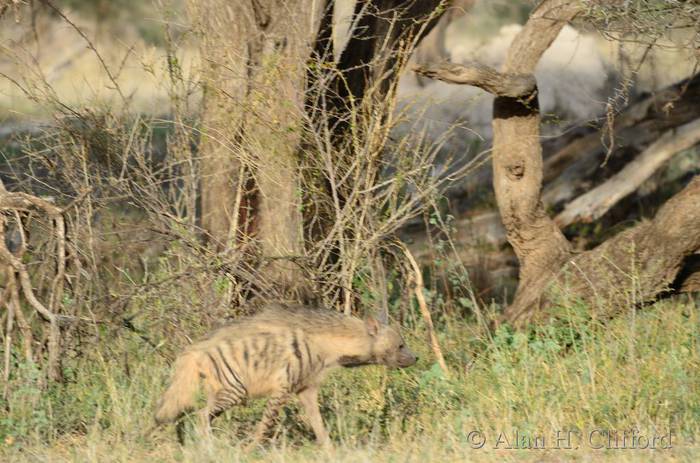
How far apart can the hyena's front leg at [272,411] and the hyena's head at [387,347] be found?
25.3 inches

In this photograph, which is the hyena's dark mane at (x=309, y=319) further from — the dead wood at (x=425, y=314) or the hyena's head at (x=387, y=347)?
the dead wood at (x=425, y=314)

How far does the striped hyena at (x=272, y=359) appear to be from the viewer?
229 inches

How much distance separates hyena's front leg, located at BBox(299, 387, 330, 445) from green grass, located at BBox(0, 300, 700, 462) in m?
0.09

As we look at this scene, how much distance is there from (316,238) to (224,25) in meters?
Answer: 1.64

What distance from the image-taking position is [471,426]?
20.6 feet

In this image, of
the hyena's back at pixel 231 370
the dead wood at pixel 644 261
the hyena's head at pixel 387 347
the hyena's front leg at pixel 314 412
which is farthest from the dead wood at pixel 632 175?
the hyena's back at pixel 231 370

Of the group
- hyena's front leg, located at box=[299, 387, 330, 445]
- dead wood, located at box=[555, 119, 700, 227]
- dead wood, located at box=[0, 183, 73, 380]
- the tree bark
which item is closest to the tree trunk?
dead wood, located at box=[0, 183, 73, 380]

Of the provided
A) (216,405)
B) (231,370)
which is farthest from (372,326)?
(216,405)

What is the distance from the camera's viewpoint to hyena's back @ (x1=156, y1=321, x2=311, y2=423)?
19.0 ft

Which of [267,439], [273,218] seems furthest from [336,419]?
[273,218]

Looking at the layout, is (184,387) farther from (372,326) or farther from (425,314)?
(425,314)

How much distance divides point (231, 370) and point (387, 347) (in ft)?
3.16

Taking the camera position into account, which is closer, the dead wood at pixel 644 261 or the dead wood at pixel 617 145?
the dead wood at pixel 644 261

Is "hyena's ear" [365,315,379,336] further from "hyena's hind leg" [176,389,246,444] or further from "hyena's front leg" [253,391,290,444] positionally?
"hyena's hind leg" [176,389,246,444]
